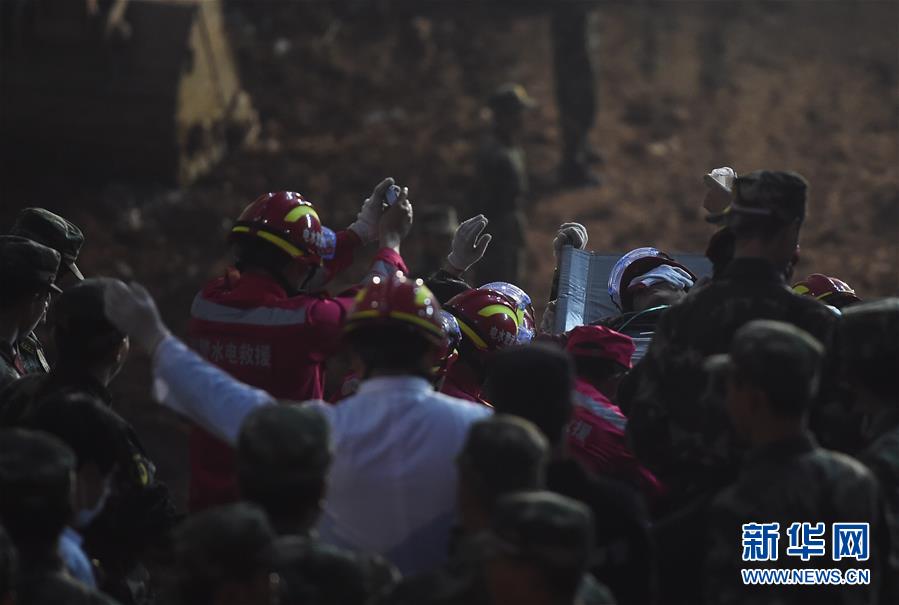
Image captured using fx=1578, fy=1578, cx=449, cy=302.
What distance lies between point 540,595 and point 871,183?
15188mm

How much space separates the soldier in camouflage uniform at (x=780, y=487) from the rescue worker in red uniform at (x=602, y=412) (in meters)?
1.23

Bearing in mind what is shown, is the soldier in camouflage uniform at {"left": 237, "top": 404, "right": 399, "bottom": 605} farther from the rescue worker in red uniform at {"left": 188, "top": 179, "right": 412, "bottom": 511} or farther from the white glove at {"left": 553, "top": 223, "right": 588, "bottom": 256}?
the white glove at {"left": 553, "top": 223, "right": 588, "bottom": 256}

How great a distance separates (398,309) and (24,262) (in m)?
1.81

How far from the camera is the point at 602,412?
5.70 m

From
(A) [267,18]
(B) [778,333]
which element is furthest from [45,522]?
(A) [267,18]

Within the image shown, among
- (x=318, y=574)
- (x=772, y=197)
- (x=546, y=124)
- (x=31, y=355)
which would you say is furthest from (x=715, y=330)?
(x=546, y=124)

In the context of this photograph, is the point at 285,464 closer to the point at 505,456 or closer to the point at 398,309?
the point at 505,456

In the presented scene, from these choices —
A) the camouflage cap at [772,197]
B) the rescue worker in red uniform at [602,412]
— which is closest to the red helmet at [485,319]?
the rescue worker in red uniform at [602,412]

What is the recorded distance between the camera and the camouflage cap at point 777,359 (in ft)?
13.4

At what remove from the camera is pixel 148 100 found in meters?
14.7

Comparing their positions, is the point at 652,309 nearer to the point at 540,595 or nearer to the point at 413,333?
the point at 413,333

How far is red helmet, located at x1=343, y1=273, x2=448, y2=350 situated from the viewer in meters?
4.54

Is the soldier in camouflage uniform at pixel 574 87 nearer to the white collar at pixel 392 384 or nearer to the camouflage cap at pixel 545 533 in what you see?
the white collar at pixel 392 384

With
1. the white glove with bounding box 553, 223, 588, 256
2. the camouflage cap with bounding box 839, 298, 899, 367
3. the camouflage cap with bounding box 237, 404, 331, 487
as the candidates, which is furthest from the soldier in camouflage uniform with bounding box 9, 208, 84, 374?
the camouflage cap with bounding box 839, 298, 899, 367
